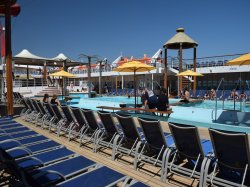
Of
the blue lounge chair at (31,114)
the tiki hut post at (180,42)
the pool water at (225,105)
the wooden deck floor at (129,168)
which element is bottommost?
the wooden deck floor at (129,168)

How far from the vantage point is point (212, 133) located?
2.50 m

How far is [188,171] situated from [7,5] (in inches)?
301

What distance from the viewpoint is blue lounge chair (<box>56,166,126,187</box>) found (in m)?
2.14

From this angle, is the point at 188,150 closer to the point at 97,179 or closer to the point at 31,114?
the point at 97,179

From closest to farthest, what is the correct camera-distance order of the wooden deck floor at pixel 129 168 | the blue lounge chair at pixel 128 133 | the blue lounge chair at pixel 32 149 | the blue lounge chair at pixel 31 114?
1. the wooden deck floor at pixel 129 168
2. the blue lounge chair at pixel 32 149
3. the blue lounge chair at pixel 128 133
4. the blue lounge chair at pixel 31 114

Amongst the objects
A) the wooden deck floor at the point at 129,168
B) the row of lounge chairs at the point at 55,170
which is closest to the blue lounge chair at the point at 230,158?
the wooden deck floor at the point at 129,168

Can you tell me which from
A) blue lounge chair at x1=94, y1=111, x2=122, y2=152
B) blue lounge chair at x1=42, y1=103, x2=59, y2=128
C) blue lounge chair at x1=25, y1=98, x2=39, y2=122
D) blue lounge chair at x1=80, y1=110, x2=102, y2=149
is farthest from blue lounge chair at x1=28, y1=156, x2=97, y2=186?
blue lounge chair at x1=25, y1=98, x2=39, y2=122

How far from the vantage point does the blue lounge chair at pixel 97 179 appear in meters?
2.14

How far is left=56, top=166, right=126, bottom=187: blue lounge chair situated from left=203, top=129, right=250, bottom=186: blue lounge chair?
0.98 meters

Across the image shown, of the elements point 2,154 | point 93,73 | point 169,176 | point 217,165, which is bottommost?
point 169,176

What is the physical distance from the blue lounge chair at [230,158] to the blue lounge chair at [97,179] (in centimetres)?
98

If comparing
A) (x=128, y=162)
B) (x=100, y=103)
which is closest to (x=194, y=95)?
(x=100, y=103)

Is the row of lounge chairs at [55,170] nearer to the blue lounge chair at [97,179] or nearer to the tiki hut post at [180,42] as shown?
the blue lounge chair at [97,179]

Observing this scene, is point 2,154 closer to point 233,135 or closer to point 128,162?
point 128,162
